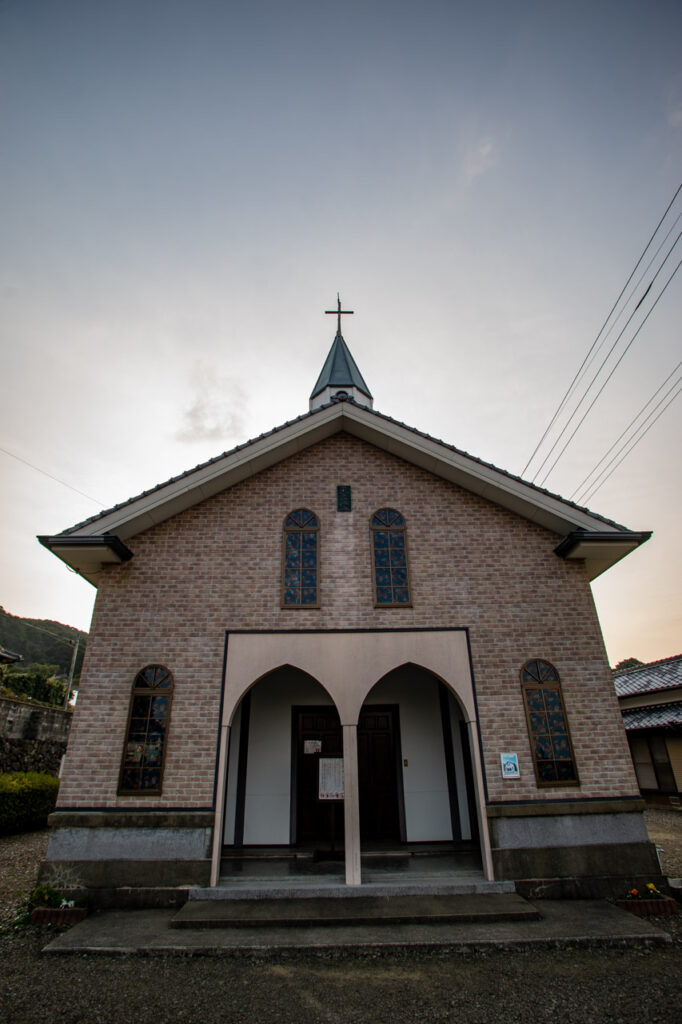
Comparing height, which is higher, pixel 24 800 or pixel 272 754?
pixel 272 754

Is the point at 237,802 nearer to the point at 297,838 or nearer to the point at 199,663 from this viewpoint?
the point at 297,838

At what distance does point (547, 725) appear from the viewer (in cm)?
784

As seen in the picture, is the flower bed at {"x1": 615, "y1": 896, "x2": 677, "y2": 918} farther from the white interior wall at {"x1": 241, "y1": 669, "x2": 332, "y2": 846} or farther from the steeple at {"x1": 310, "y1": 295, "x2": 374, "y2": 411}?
the steeple at {"x1": 310, "y1": 295, "x2": 374, "y2": 411}

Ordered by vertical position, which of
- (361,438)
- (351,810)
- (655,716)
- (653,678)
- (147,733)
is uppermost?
(361,438)

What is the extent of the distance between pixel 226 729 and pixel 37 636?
68.7 metres

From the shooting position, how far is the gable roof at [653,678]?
18.3 meters

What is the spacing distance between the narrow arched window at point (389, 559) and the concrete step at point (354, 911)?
155 inches

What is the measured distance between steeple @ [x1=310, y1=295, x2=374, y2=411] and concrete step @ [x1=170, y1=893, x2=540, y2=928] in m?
10.4

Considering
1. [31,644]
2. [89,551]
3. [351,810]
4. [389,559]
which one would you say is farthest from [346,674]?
[31,644]

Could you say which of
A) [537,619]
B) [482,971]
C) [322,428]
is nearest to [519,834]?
[482,971]

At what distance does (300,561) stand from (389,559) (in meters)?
1.48

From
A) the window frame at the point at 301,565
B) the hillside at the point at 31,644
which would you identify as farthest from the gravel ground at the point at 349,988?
the hillside at the point at 31,644

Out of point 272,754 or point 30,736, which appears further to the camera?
point 30,736

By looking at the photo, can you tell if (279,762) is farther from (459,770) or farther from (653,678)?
(653,678)
